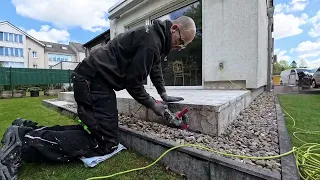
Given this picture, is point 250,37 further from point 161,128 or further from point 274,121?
point 161,128

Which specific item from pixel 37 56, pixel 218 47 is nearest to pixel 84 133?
pixel 218 47

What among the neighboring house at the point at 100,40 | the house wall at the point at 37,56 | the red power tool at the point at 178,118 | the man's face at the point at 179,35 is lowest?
the red power tool at the point at 178,118

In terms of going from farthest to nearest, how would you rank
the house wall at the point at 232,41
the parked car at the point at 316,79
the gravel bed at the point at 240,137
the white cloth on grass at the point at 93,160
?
the parked car at the point at 316,79, the house wall at the point at 232,41, the white cloth on grass at the point at 93,160, the gravel bed at the point at 240,137

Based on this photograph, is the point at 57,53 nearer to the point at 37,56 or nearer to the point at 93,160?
the point at 37,56

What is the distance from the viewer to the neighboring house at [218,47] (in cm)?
388

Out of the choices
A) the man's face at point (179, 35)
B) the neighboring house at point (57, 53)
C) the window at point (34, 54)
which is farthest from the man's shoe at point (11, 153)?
the window at point (34, 54)

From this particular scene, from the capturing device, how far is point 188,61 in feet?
16.5

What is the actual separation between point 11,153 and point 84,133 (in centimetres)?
51

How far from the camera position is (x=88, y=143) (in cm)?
168

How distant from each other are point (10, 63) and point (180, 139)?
35.2 m

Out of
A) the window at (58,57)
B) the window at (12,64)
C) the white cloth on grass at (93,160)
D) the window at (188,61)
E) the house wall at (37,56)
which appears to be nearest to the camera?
the white cloth on grass at (93,160)

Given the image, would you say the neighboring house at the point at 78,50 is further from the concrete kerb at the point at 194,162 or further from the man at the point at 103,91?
the concrete kerb at the point at 194,162

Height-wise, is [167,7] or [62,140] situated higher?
[167,7]

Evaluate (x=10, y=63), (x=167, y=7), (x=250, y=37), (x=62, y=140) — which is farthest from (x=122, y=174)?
(x=10, y=63)
